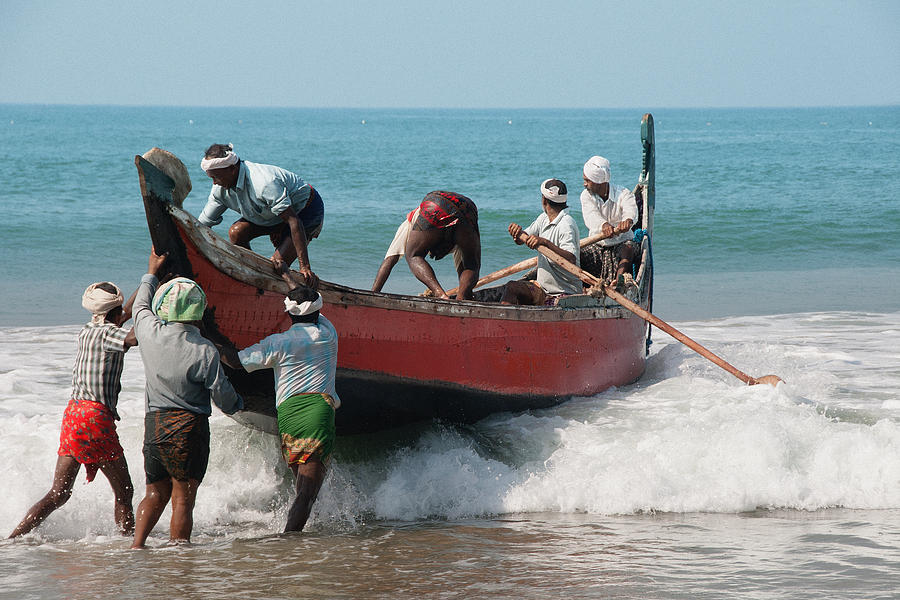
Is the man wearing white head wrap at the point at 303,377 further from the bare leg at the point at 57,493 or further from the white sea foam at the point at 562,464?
the bare leg at the point at 57,493

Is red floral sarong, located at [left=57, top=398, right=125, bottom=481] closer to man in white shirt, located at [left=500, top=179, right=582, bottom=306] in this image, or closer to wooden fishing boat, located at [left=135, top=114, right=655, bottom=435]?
wooden fishing boat, located at [left=135, top=114, right=655, bottom=435]

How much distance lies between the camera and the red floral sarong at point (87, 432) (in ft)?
17.7

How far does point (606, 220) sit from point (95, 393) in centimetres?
557

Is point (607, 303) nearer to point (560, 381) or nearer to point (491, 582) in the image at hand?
point (560, 381)

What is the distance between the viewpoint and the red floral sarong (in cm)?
539

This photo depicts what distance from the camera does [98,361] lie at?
17.7 ft

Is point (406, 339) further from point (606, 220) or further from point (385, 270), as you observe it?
point (606, 220)

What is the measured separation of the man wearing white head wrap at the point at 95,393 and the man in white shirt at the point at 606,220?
4924mm

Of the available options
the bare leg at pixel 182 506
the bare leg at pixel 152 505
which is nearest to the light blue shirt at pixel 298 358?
the bare leg at pixel 182 506

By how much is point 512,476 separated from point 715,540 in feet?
5.14

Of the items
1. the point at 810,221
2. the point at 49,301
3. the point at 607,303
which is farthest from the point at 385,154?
the point at 607,303

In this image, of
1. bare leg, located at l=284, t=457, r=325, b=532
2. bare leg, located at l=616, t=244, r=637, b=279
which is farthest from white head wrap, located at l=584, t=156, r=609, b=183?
bare leg, located at l=284, t=457, r=325, b=532

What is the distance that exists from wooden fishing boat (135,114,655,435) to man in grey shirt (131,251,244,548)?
1.20ft

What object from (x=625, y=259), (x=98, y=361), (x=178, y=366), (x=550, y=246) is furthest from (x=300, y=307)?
(x=625, y=259)
